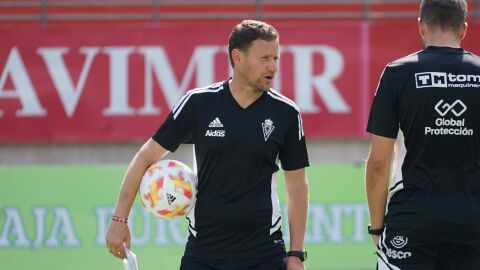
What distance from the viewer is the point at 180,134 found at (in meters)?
4.87

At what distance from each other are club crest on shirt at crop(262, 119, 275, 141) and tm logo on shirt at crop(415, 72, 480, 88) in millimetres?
821

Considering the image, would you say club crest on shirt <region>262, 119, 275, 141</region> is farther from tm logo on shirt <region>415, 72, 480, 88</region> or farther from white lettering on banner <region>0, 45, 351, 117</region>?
white lettering on banner <region>0, 45, 351, 117</region>

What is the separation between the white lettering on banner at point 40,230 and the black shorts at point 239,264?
14.5 feet

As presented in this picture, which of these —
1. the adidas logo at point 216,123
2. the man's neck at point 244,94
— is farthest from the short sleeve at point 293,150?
the adidas logo at point 216,123

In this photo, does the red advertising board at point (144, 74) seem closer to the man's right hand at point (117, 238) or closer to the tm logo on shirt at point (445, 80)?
the man's right hand at point (117, 238)

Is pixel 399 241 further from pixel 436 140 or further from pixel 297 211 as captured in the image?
pixel 297 211

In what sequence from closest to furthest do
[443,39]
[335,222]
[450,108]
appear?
[450,108], [443,39], [335,222]

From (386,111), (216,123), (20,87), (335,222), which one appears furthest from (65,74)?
(386,111)

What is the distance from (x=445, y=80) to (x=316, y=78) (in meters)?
7.10

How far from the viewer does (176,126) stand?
4.86 metres

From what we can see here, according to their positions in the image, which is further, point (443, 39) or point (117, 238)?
point (117, 238)

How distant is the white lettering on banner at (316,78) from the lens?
11.5m

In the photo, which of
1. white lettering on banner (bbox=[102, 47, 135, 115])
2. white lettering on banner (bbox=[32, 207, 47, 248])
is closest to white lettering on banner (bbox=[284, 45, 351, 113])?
white lettering on banner (bbox=[102, 47, 135, 115])

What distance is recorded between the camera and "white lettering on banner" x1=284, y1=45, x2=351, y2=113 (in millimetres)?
11453
